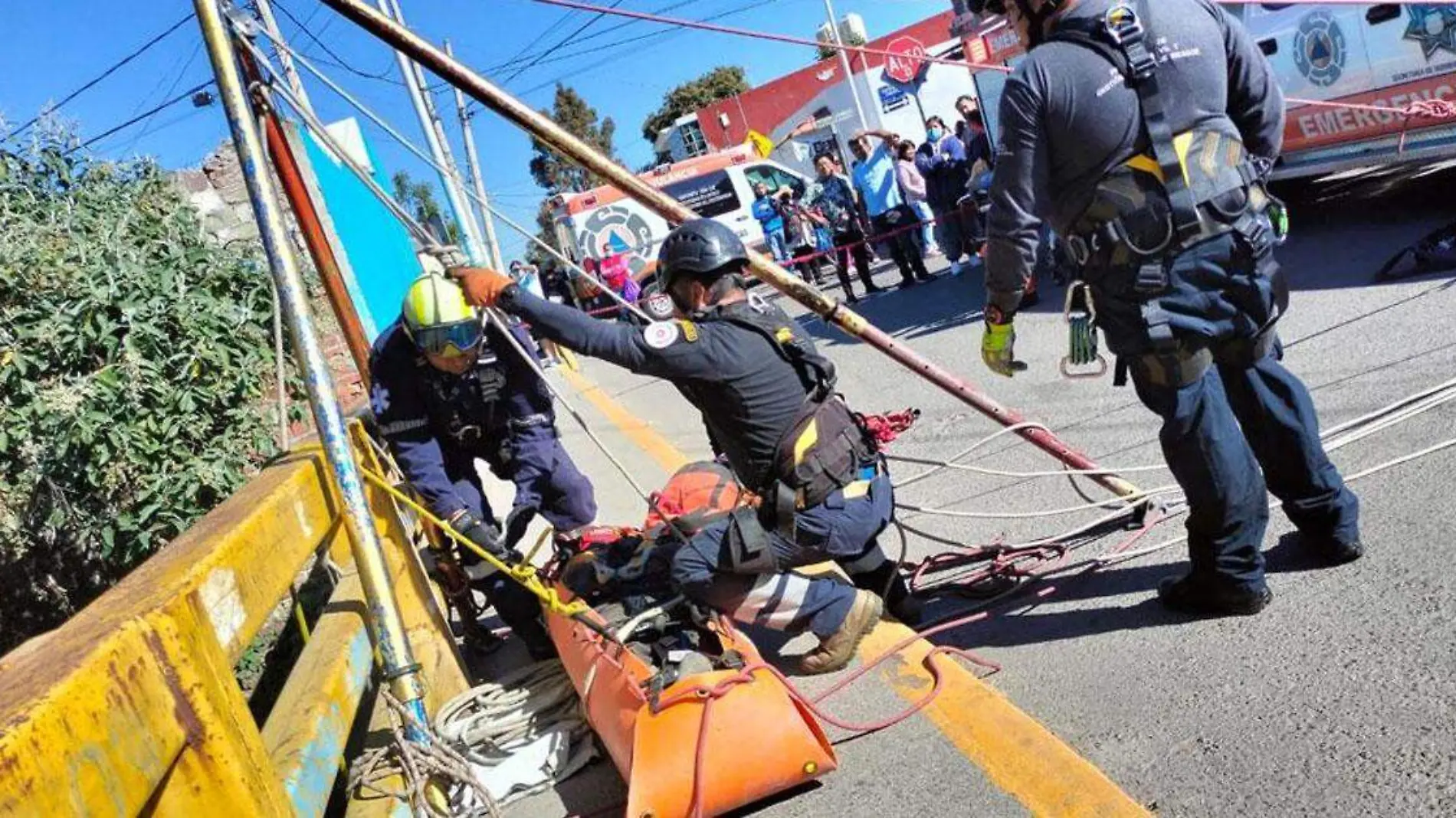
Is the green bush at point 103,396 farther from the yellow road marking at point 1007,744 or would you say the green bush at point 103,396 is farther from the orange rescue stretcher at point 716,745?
the yellow road marking at point 1007,744

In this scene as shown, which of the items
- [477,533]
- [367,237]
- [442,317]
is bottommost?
[477,533]

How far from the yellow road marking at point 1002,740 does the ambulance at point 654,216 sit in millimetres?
18922

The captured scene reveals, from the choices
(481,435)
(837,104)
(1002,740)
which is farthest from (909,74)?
(1002,740)

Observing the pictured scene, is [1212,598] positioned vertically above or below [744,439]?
below

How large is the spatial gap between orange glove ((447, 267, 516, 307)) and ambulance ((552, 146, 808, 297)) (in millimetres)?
18327

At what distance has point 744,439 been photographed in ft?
12.2

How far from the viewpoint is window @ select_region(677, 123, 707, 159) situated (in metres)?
43.0

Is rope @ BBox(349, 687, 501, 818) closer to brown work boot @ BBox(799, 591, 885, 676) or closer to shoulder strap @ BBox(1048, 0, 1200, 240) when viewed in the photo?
brown work boot @ BBox(799, 591, 885, 676)

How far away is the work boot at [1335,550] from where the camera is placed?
330cm

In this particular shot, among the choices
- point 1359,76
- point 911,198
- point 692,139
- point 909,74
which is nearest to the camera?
point 1359,76

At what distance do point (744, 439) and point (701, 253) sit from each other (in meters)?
0.64

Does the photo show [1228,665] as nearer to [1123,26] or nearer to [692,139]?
[1123,26]

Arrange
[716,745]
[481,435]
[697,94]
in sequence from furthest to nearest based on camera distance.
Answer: [697,94], [481,435], [716,745]

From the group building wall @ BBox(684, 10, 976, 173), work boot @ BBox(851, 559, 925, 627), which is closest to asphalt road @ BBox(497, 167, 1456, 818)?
work boot @ BBox(851, 559, 925, 627)
